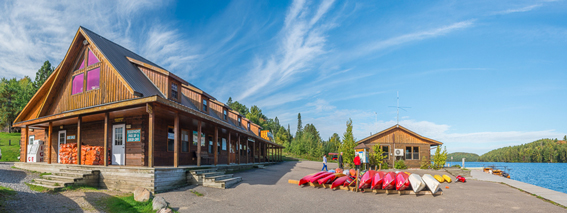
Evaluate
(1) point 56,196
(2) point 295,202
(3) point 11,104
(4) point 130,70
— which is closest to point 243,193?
(2) point 295,202

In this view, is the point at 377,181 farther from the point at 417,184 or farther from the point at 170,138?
the point at 170,138

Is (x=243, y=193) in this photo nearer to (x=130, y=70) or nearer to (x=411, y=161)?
(x=130, y=70)

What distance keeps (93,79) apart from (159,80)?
10.5ft

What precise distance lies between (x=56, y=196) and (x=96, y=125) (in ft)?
22.5

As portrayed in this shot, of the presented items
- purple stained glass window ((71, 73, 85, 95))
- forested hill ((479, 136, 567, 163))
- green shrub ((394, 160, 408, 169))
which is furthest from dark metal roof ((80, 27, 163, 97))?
forested hill ((479, 136, 567, 163))

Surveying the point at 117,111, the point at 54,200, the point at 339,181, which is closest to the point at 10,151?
the point at 117,111

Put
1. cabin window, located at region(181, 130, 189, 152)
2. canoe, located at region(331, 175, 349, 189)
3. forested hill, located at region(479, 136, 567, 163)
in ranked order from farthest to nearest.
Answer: forested hill, located at region(479, 136, 567, 163) < cabin window, located at region(181, 130, 189, 152) < canoe, located at region(331, 175, 349, 189)

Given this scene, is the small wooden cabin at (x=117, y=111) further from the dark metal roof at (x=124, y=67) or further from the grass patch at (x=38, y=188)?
the grass patch at (x=38, y=188)

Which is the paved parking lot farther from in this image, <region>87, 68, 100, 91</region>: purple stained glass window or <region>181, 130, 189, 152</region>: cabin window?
<region>87, 68, 100, 91</region>: purple stained glass window

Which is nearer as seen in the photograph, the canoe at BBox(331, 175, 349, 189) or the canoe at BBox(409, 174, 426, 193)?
the canoe at BBox(409, 174, 426, 193)

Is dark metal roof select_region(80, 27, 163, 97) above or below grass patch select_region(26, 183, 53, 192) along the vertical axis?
above

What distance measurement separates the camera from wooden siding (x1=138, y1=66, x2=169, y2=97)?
15483 mm

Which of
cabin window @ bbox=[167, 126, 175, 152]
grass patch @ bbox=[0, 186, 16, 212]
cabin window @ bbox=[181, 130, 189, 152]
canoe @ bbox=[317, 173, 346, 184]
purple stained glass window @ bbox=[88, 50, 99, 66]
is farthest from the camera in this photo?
cabin window @ bbox=[181, 130, 189, 152]

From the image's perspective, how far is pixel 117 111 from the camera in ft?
41.6
